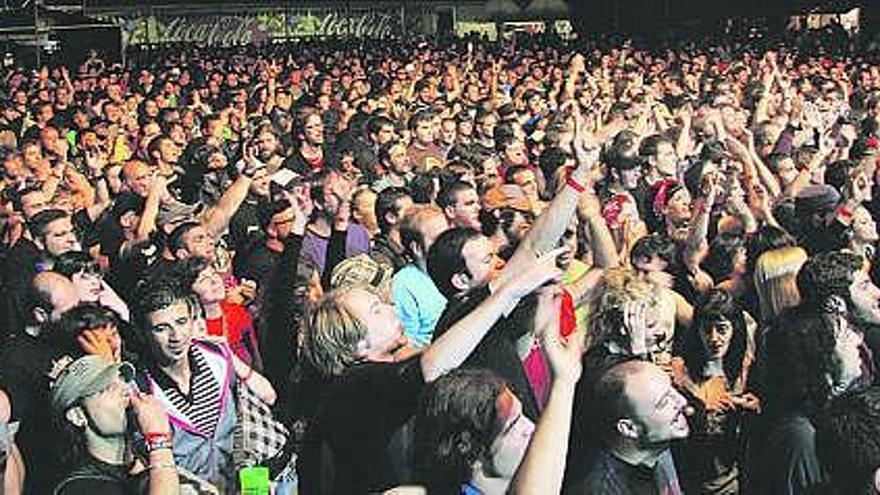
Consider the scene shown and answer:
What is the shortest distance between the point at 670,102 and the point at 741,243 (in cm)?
883

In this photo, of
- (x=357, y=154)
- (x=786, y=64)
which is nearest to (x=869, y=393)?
(x=357, y=154)

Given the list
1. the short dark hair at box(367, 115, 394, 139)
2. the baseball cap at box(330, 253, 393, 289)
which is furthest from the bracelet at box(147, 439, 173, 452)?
the short dark hair at box(367, 115, 394, 139)

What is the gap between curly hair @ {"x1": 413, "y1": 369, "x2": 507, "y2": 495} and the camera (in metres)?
4.12

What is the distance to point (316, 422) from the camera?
488 centimetres

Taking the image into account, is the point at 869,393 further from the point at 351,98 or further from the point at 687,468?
the point at 351,98

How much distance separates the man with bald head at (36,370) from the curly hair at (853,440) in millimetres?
2325

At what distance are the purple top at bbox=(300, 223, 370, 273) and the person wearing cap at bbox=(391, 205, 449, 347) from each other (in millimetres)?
661

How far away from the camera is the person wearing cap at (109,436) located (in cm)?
452

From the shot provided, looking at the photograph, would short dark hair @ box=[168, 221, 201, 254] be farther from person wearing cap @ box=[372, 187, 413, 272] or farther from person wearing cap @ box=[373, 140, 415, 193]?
person wearing cap @ box=[373, 140, 415, 193]

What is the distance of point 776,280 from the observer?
21.2 ft

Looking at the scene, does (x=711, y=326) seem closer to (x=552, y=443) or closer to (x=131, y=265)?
(x=552, y=443)

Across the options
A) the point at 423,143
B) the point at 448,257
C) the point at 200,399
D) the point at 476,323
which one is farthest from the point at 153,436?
the point at 423,143

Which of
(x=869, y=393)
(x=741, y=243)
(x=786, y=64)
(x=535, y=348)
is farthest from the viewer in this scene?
(x=786, y=64)

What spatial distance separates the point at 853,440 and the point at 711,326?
1.81 meters
